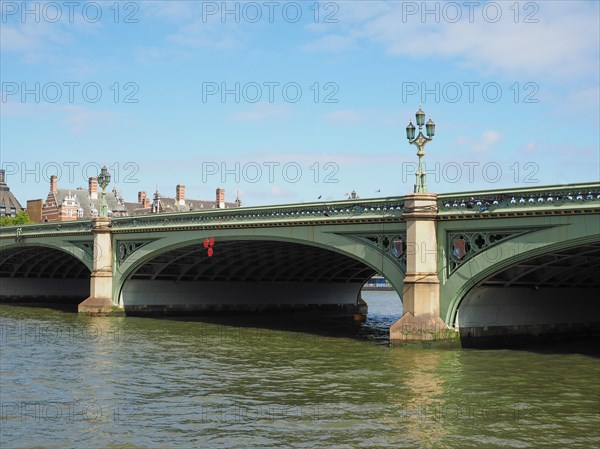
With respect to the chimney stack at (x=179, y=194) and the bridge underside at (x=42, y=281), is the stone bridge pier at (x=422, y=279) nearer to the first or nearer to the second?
the bridge underside at (x=42, y=281)

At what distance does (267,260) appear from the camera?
184ft

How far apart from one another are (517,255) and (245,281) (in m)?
33.2

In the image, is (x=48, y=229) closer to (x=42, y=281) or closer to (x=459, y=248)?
(x=42, y=281)

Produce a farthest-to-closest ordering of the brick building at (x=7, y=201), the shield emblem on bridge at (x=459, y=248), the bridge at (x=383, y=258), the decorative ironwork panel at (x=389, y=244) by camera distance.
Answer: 1. the brick building at (x=7, y=201)
2. the decorative ironwork panel at (x=389, y=244)
3. the shield emblem on bridge at (x=459, y=248)
4. the bridge at (x=383, y=258)

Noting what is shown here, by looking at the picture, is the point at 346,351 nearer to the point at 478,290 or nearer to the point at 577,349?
the point at 478,290

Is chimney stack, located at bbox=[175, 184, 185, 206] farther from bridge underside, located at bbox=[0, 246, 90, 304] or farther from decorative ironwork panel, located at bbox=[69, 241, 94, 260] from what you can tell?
decorative ironwork panel, located at bbox=[69, 241, 94, 260]

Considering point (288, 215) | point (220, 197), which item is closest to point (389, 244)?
point (288, 215)

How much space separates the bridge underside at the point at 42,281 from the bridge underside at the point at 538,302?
154ft

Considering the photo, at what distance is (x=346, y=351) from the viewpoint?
3584 cm

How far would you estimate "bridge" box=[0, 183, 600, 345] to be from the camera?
31.9 m

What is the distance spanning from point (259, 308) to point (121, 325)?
52.9 ft

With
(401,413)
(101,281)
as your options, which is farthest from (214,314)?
(401,413)

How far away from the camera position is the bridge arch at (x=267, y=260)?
127 ft

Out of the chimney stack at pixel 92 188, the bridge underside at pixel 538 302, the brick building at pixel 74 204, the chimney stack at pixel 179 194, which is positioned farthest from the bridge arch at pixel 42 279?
the chimney stack at pixel 179 194
